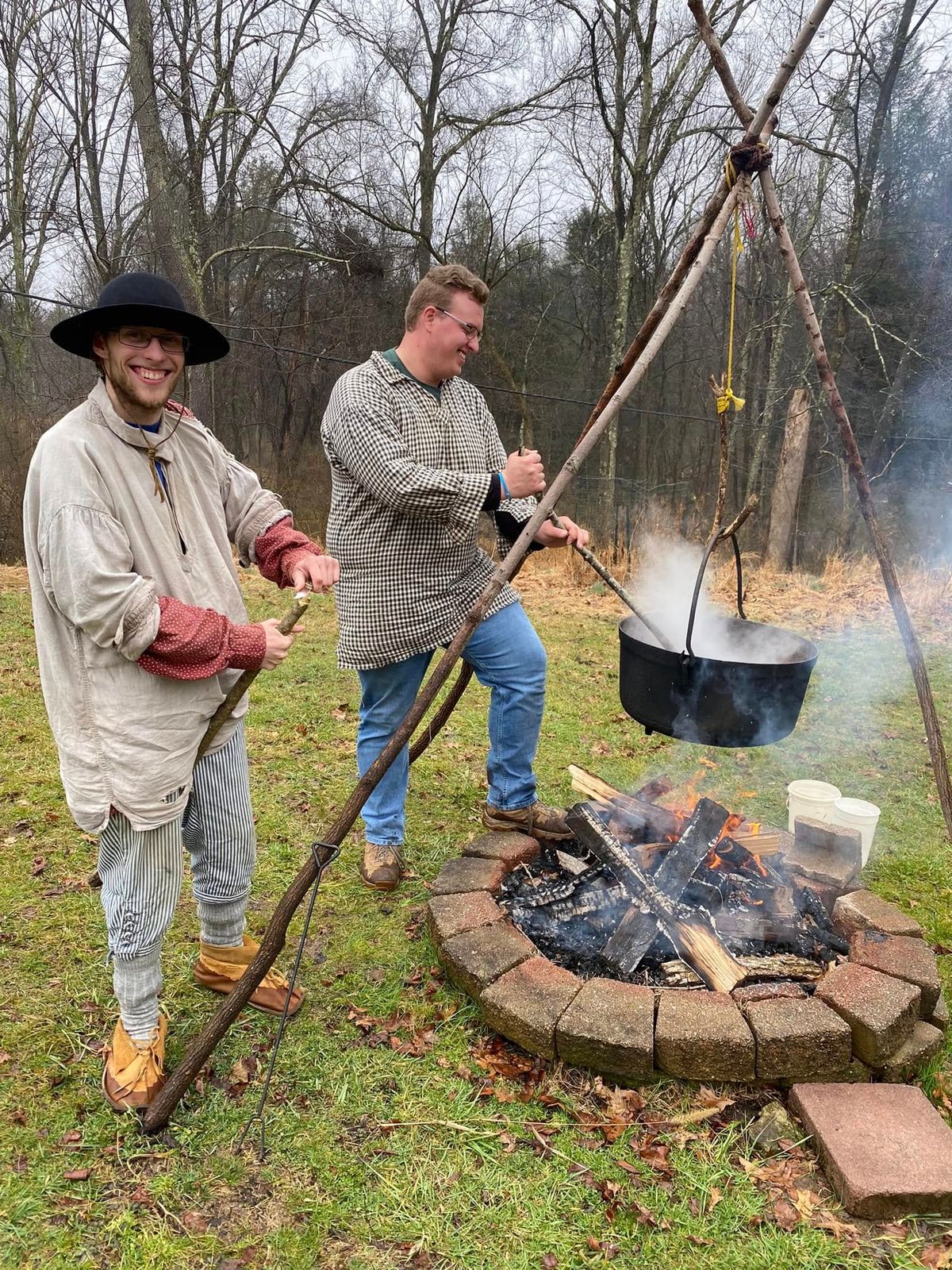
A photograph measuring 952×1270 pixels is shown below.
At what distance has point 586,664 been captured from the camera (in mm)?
6805

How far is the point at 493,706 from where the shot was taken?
136 inches

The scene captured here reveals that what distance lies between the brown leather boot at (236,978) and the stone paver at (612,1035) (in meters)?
0.95

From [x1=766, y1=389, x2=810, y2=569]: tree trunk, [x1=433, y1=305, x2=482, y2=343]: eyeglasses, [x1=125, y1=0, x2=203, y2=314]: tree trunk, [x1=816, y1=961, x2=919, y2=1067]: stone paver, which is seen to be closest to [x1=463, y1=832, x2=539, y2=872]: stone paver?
[x1=816, y1=961, x2=919, y2=1067]: stone paver

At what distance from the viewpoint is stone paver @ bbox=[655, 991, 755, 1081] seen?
228 centimetres

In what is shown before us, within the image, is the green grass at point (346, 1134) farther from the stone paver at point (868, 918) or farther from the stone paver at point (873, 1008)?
the stone paver at point (868, 918)

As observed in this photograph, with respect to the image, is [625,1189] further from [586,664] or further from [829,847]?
[586,664]

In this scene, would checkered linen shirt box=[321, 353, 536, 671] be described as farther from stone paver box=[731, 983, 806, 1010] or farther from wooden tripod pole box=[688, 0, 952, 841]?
stone paver box=[731, 983, 806, 1010]

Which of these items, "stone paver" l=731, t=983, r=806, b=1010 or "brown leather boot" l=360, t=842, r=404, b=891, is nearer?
"stone paver" l=731, t=983, r=806, b=1010

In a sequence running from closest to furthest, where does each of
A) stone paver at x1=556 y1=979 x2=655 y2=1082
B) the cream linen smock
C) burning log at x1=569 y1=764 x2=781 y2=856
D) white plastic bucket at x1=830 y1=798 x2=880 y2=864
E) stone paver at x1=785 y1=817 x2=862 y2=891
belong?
the cream linen smock
stone paver at x1=556 y1=979 x2=655 y2=1082
stone paver at x1=785 y1=817 x2=862 y2=891
burning log at x1=569 y1=764 x2=781 y2=856
white plastic bucket at x1=830 y1=798 x2=880 y2=864

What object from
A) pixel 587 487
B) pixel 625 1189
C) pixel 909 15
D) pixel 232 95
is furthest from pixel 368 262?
pixel 625 1189

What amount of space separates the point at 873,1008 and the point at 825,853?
3.35 ft

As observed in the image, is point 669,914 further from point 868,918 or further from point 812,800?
point 812,800

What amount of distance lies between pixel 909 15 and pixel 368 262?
947 centimetres

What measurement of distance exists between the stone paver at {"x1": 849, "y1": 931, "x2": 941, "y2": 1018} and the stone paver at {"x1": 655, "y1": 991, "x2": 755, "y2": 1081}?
584 mm
